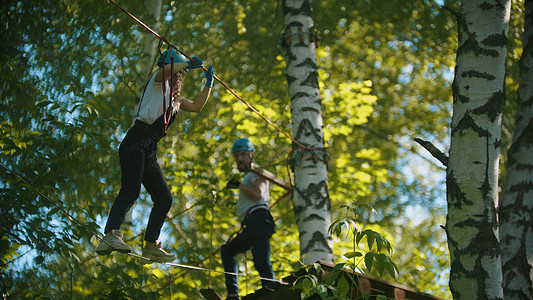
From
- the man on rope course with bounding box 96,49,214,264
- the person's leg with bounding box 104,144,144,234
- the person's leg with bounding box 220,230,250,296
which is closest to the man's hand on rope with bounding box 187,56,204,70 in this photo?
the man on rope course with bounding box 96,49,214,264

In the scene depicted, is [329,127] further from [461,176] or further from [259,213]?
[461,176]

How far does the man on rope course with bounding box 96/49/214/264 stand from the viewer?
12.0 feet

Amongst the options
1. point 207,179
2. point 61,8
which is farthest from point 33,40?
point 207,179

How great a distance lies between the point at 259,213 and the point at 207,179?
297cm

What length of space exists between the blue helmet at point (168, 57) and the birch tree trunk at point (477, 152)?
6.07 feet

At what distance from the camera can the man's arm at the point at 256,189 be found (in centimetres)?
509

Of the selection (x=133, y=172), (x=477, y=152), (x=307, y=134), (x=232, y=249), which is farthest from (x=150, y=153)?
(x=307, y=134)

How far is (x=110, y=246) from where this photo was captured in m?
3.49

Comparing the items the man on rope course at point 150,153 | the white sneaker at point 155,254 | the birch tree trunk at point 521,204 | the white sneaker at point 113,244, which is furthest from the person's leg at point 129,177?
the birch tree trunk at point 521,204

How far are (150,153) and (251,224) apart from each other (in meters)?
1.50

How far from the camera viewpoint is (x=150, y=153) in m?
3.84

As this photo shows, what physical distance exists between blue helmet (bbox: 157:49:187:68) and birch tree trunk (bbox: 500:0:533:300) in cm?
260

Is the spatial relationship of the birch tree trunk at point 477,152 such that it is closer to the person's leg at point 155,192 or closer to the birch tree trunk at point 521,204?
the birch tree trunk at point 521,204

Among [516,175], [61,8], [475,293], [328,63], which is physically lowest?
[475,293]
